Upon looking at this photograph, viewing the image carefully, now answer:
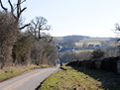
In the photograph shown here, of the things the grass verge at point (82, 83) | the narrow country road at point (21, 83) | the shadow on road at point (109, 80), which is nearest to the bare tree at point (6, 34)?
the narrow country road at point (21, 83)

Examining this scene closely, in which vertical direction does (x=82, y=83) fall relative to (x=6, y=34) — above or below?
below

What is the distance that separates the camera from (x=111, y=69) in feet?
55.0

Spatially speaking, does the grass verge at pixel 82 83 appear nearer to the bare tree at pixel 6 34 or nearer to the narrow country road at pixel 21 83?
the narrow country road at pixel 21 83

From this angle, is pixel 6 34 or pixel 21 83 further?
pixel 6 34

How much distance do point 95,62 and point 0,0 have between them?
15.7 meters

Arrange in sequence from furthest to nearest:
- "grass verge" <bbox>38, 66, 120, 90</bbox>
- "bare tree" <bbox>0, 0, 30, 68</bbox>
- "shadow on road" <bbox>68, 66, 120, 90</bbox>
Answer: "bare tree" <bbox>0, 0, 30, 68</bbox>
"shadow on road" <bbox>68, 66, 120, 90</bbox>
"grass verge" <bbox>38, 66, 120, 90</bbox>

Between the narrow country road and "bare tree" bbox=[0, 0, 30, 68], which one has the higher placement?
"bare tree" bbox=[0, 0, 30, 68]

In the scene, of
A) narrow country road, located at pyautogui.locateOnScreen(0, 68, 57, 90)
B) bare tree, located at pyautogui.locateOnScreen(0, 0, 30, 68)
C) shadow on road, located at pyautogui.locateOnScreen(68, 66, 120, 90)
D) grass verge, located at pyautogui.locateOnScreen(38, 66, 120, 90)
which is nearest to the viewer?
grass verge, located at pyautogui.locateOnScreen(38, 66, 120, 90)

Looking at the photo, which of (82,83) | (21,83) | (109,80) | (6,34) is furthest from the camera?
(6,34)

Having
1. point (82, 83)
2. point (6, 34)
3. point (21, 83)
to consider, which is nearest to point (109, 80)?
point (82, 83)

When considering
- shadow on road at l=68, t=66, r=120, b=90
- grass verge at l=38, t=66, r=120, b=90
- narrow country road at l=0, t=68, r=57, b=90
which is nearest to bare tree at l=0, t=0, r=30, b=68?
narrow country road at l=0, t=68, r=57, b=90

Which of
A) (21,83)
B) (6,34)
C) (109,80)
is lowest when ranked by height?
(21,83)

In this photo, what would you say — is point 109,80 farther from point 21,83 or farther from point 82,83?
point 21,83

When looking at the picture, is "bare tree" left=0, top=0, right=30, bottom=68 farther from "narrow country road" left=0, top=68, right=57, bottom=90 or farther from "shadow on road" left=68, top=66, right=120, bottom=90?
"shadow on road" left=68, top=66, right=120, bottom=90
